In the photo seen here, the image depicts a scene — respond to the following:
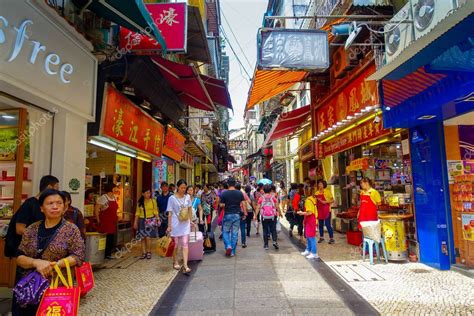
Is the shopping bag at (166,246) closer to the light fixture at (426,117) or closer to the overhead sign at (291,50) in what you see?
the overhead sign at (291,50)

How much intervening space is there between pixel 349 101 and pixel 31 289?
307 inches

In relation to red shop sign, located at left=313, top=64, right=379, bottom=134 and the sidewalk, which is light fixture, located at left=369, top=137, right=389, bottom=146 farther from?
the sidewalk

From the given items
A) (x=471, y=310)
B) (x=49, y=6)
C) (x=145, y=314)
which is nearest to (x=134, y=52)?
(x=49, y=6)

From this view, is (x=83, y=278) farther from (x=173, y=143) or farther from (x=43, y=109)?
(x=173, y=143)

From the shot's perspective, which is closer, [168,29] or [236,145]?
[168,29]

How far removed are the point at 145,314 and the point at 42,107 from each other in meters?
3.40

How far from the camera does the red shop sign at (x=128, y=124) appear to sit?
6.40 meters

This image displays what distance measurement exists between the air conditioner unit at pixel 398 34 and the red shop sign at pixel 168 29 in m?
3.42

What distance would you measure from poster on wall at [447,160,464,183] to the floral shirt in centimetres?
631

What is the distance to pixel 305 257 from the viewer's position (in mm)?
7246

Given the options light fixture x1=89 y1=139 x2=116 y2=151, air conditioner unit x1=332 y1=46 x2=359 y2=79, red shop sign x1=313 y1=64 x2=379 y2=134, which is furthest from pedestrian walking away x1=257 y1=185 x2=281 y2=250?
light fixture x1=89 y1=139 x2=116 y2=151

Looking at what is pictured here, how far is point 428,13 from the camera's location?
4148mm

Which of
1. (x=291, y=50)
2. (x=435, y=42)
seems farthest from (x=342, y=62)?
(x=435, y=42)

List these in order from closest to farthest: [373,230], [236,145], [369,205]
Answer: [373,230] → [369,205] → [236,145]
